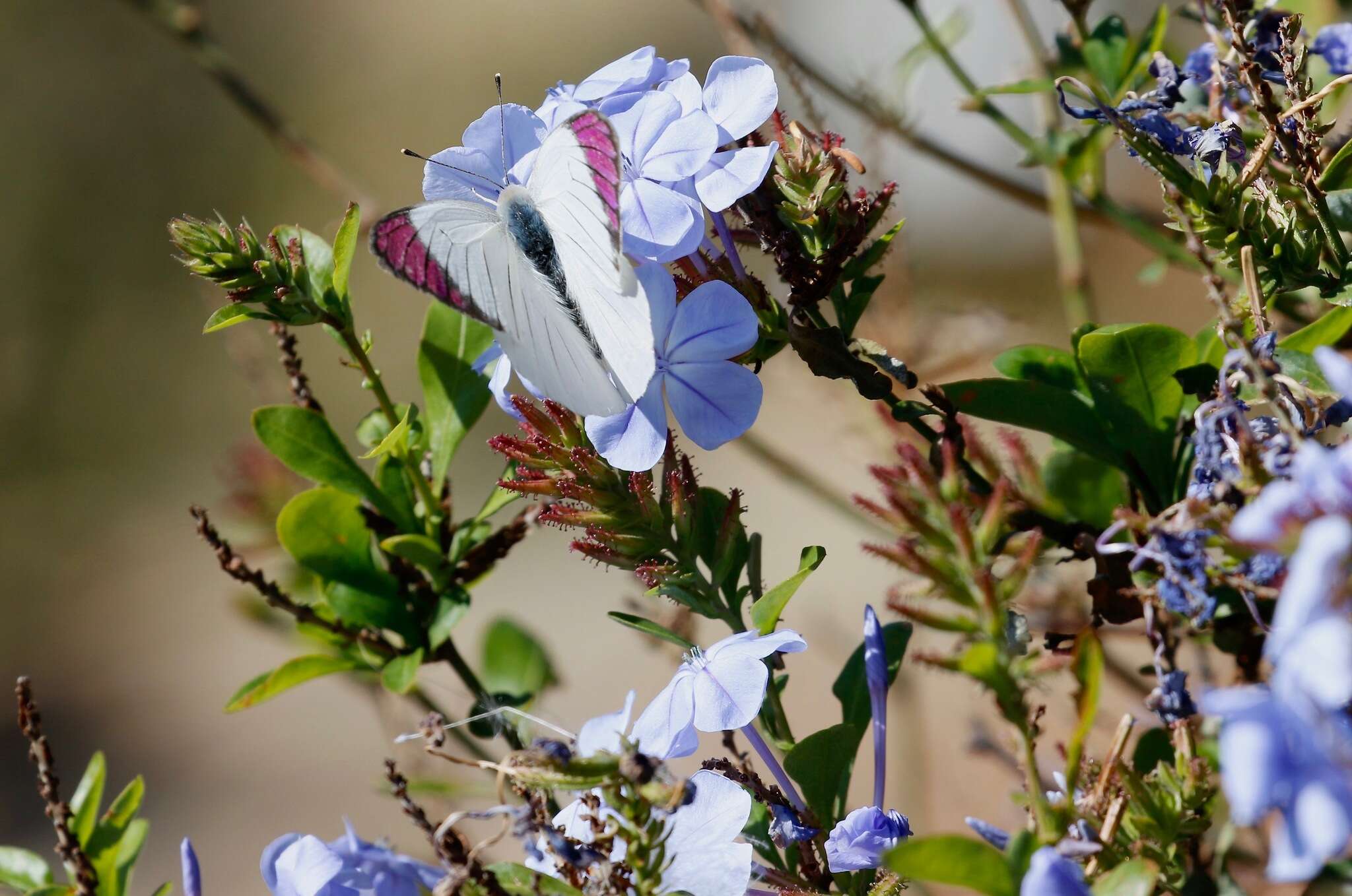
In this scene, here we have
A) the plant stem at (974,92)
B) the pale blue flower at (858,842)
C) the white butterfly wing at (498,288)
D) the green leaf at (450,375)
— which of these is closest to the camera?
the pale blue flower at (858,842)

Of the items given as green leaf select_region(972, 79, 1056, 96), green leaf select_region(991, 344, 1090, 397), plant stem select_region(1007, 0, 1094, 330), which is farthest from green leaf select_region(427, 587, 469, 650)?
plant stem select_region(1007, 0, 1094, 330)

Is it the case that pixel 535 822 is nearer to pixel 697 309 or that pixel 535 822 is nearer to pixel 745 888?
pixel 745 888

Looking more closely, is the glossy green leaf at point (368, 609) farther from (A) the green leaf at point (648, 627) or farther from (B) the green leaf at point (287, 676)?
(A) the green leaf at point (648, 627)

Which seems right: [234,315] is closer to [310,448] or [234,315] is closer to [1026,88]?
[310,448]

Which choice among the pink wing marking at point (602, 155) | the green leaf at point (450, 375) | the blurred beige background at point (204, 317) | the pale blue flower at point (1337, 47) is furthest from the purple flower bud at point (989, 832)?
the blurred beige background at point (204, 317)

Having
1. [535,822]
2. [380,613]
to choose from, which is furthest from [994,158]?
[535,822]

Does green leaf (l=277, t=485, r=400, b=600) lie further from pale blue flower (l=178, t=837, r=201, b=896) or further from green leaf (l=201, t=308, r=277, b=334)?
pale blue flower (l=178, t=837, r=201, b=896)
